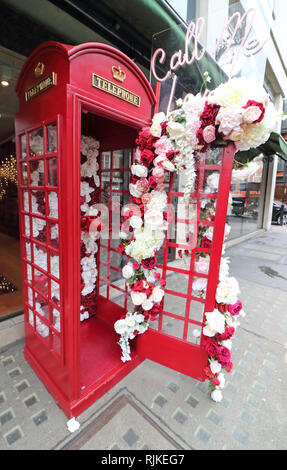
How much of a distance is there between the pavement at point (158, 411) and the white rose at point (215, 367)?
1.04 ft

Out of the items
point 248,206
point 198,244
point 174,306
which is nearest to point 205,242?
point 198,244

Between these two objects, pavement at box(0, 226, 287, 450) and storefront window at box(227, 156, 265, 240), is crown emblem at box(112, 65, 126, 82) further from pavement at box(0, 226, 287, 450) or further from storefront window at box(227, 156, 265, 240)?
storefront window at box(227, 156, 265, 240)

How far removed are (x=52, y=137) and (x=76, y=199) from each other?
1.54 ft

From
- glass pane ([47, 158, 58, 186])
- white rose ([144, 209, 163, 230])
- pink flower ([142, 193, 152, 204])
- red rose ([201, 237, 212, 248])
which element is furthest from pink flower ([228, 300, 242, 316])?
glass pane ([47, 158, 58, 186])

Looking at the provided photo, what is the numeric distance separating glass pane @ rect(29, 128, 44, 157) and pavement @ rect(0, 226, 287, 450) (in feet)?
6.77

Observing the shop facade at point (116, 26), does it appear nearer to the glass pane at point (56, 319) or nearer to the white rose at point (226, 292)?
the white rose at point (226, 292)

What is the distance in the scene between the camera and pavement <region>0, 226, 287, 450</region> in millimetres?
1530

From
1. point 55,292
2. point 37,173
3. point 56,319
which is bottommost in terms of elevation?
point 56,319

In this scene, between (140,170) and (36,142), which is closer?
(36,142)

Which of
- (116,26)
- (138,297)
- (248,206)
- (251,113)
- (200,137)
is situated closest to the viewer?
(251,113)

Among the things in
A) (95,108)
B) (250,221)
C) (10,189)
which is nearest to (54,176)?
(95,108)

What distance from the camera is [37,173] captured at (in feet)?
5.48

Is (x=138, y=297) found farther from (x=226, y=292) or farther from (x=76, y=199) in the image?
(x=76, y=199)

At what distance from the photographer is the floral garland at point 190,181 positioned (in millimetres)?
1416
